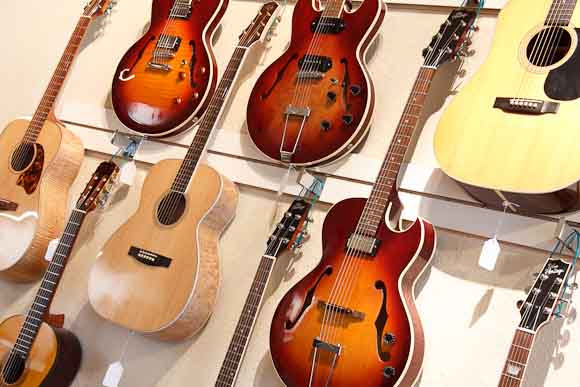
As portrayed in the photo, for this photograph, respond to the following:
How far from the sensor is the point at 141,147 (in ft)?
8.81

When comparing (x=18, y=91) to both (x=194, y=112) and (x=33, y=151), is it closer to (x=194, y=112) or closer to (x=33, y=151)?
(x=33, y=151)

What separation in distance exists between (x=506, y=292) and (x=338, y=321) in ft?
1.57

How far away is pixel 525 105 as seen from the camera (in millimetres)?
1852

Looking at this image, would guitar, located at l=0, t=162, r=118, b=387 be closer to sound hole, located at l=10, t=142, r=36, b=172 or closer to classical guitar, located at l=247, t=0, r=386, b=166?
sound hole, located at l=10, t=142, r=36, b=172

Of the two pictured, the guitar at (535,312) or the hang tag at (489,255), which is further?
the hang tag at (489,255)

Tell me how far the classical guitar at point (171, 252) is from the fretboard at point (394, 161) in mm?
538

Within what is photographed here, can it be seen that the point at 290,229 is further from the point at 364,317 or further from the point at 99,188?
the point at 99,188

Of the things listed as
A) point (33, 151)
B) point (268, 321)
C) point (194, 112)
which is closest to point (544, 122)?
point (268, 321)

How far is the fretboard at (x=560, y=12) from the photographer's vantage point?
1925 millimetres

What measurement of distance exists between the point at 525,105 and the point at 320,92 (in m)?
0.68

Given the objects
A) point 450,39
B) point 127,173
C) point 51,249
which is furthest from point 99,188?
point 450,39

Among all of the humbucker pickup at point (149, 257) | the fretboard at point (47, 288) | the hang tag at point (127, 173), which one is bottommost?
the fretboard at point (47, 288)

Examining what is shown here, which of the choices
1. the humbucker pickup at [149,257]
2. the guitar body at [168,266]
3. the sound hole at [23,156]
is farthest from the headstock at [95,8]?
the humbucker pickup at [149,257]

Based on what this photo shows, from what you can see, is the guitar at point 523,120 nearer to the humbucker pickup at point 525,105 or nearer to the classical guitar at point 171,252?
the humbucker pickup at point 525,105
